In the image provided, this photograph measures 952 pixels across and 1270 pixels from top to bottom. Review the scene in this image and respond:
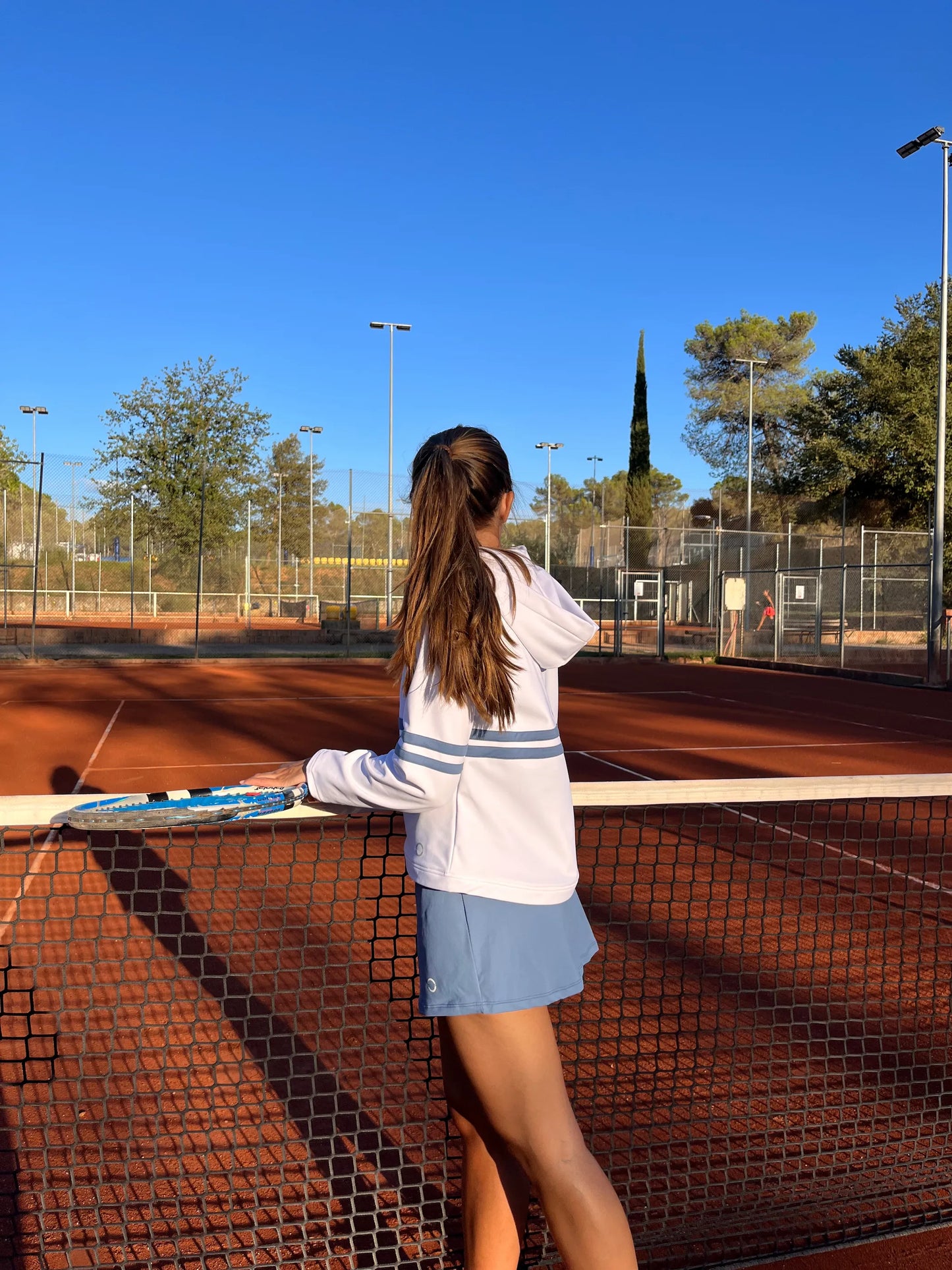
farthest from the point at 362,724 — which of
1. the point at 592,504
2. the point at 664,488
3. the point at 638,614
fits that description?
the point at 664,488

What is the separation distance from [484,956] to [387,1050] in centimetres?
181

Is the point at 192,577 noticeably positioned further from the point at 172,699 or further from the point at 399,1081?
the point at 399,1081

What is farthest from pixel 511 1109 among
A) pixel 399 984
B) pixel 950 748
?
pixel 950 748

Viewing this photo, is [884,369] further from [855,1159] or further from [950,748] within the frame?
[855,1159]

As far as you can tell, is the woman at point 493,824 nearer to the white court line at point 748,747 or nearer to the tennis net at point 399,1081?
the tennis net at point 399,1081

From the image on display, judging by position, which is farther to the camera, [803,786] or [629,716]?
[629,716]

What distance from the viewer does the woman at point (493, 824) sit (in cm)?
169

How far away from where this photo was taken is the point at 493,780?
1731 millimetres

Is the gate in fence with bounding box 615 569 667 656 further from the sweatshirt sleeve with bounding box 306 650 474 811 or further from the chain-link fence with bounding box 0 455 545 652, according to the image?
the sweatshirt sleeve with bounding box 306 650 474 811

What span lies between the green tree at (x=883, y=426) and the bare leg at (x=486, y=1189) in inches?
1291

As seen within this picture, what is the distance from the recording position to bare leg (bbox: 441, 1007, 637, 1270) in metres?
1.73

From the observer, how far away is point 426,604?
1743 mm

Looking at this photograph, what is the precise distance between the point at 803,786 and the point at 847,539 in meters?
32.9

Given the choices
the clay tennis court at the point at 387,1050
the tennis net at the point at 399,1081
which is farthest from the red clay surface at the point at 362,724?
the tennis net at the point at 399,1081
